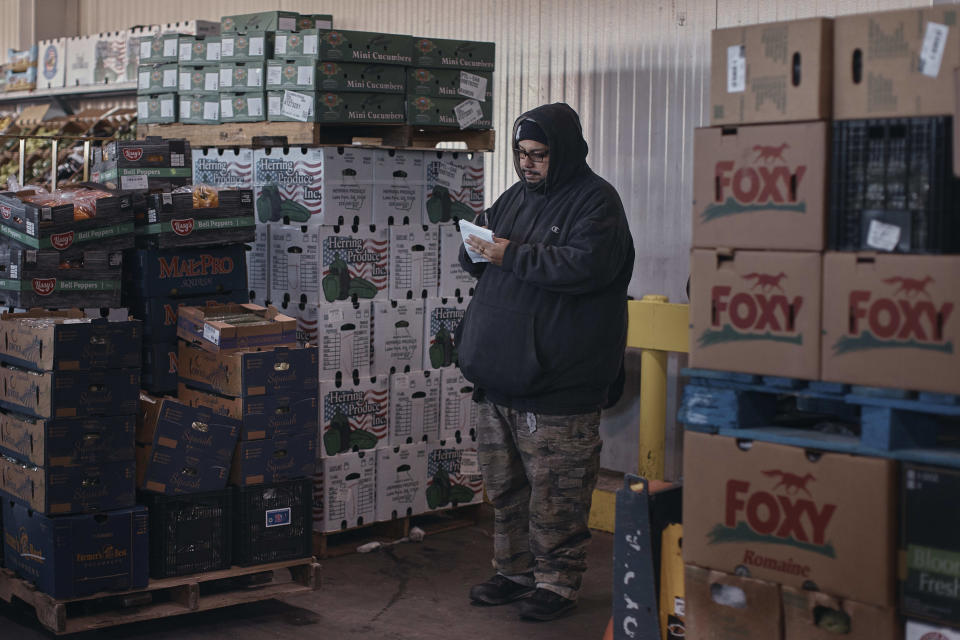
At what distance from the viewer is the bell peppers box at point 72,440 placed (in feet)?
16.8

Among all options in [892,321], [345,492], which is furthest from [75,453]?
[892,321]

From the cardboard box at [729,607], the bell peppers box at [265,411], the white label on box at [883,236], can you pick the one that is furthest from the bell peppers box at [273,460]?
the white label on box at [883,236]

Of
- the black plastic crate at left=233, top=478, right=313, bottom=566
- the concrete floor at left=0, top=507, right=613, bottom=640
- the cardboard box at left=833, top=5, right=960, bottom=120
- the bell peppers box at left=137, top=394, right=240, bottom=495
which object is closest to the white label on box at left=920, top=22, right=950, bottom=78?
the cardboard box at left=833, top=5, right=960, bottom=120

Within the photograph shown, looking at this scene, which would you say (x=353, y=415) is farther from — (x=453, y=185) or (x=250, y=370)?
(x=453, y=185)

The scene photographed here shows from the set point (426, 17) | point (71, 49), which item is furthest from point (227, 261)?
point (71, 49)

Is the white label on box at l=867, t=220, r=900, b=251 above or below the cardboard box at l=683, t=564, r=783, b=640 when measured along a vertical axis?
above

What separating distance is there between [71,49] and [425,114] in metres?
6.56

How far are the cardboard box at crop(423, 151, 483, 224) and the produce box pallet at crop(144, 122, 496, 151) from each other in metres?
0.10

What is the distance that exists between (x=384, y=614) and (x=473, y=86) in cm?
317

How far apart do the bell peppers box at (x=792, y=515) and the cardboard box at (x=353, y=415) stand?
3132 millimetres

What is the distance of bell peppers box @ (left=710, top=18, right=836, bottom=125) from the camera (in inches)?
135

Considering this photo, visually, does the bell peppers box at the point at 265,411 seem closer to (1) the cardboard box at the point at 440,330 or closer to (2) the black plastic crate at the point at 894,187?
(1) the cardboard box at the point at 440,330

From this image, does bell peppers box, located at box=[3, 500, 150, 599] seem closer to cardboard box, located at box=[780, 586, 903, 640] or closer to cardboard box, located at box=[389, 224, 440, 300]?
cardboard box, located at box=[389, 224, 440, 300]

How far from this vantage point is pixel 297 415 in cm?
567
